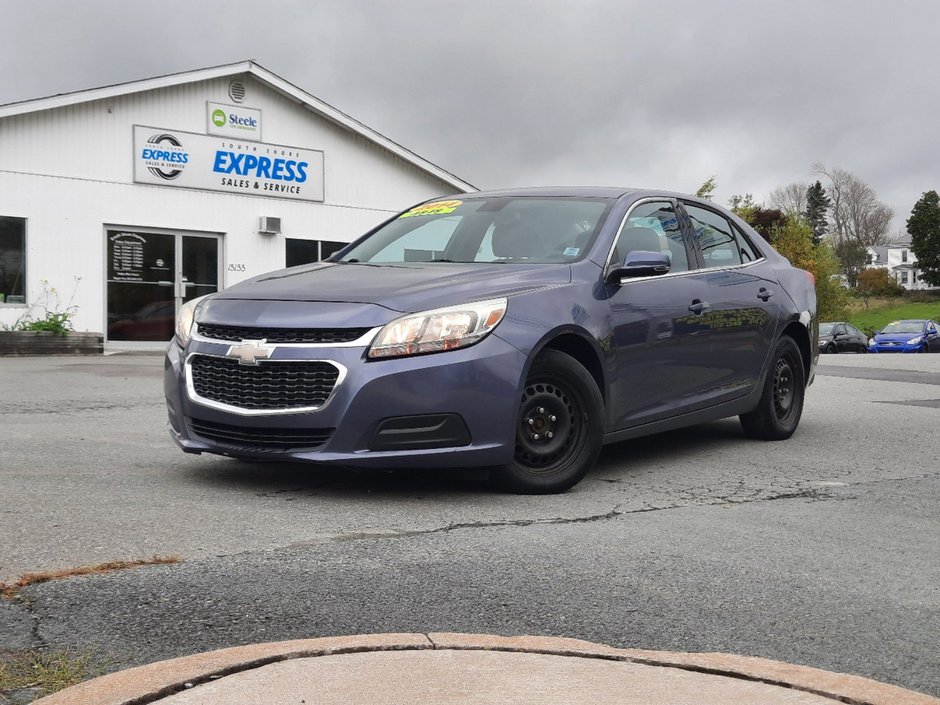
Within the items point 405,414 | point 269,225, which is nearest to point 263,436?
point 405,414

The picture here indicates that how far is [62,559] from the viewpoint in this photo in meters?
4.00

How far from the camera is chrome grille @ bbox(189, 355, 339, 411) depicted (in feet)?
16.8

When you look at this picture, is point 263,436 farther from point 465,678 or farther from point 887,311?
point 887,311

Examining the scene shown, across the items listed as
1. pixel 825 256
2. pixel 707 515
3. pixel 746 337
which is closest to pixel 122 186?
pixel 746 337

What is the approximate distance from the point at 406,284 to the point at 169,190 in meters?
16.2

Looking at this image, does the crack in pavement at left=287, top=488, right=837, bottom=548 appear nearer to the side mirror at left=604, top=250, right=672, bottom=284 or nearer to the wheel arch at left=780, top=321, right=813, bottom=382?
the side mirror at left=604, top=250, right=672, bottom=284

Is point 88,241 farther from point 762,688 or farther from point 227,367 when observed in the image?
point 762,688

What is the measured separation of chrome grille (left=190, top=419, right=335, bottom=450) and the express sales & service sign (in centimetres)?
1580

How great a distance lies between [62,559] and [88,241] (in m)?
16.6

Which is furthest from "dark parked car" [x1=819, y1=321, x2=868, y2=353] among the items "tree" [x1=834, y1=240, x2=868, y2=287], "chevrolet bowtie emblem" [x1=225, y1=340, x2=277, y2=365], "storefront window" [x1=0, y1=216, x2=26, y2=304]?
"tree" [x1=834, y1=240, x2=868, y2=287]

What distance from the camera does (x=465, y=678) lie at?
9.12 ft

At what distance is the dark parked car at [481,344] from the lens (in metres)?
5.11

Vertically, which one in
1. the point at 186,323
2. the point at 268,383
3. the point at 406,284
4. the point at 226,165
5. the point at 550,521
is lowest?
the point at 550,521

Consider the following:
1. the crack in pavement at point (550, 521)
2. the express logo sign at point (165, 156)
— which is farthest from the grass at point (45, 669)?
the express logo sign at point (165, 156)
